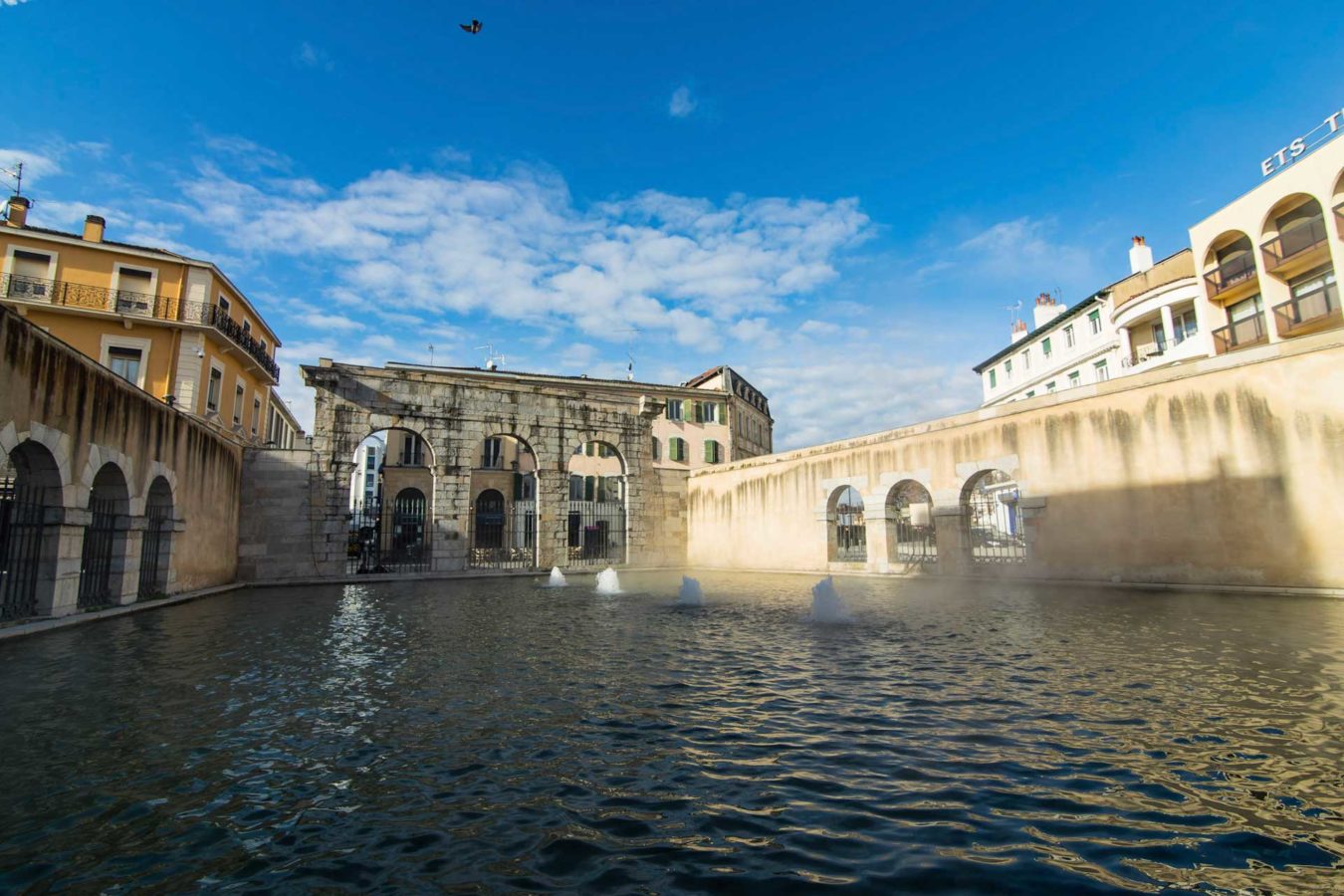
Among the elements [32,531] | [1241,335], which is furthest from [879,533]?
[32,531]

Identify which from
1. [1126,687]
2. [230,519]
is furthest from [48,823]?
[230,519]

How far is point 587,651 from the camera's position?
7473 millimetres

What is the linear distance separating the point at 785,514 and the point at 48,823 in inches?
793

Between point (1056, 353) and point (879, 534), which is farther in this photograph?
point (1056, 353)

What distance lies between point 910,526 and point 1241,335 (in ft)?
46.2

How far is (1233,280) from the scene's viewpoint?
2302 cm

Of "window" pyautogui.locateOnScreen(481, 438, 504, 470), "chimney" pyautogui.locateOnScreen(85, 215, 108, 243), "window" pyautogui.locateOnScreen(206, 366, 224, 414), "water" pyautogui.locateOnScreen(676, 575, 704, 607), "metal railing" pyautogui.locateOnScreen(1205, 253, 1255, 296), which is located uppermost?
"chimney" pyautogui.locateOnScreen(85, 215, 108, 243)

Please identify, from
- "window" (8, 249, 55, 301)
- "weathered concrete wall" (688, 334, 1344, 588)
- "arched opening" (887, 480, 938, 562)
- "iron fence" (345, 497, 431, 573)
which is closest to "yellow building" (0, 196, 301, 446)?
"window" (8, 249, 55, 301)

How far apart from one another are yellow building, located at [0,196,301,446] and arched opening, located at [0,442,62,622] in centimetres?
1422

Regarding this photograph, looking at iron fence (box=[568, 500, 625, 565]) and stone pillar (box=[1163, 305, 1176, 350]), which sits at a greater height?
stone pillar (box=[1163, 305, 1176, 350])

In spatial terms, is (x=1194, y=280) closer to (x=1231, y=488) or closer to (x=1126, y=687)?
(x=1231, y=488)

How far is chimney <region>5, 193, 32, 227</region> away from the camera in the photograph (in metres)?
23.3

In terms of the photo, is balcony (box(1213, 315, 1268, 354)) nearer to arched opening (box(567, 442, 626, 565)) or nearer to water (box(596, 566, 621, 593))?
water (box(596, 566, 621, 593))

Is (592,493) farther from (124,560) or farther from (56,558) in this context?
(56,558)
